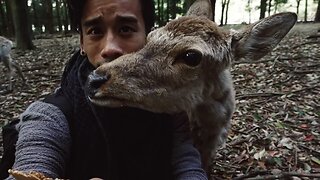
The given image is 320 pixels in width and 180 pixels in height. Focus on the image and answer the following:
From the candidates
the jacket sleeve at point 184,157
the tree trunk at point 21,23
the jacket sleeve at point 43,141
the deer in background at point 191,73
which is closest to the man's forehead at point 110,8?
the deer in background at point 191,73

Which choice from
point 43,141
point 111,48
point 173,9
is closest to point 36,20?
point 173,9

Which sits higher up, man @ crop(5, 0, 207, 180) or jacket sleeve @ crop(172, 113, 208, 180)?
man @ crop(5, 0, 207, 180)

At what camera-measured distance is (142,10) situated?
2.54 m

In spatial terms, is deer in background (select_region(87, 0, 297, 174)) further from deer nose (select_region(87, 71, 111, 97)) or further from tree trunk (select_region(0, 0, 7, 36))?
tree trunk (select_region(0, 0, 7, 36))

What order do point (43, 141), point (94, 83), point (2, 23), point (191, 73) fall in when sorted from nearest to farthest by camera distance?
point (43, 141)
point (94, 83)
point (191, 73)
point (2, 23)

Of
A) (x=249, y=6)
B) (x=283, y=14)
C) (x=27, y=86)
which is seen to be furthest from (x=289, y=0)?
(x=283, y=14)

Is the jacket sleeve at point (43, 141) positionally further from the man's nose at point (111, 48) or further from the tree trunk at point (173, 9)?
the tree trunk at point (173, 9)

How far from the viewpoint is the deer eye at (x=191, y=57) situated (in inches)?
100

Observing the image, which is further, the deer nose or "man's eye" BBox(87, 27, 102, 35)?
"man's eye" BBox(87, 27, 102, 35)

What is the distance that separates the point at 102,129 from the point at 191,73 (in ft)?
2.64

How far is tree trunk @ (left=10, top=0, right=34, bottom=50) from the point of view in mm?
13383

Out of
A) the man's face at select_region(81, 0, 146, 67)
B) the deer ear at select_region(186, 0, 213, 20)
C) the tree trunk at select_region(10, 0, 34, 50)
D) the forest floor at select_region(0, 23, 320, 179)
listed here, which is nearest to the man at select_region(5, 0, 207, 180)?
the man's face at select_region(81, 0, 146, 67)

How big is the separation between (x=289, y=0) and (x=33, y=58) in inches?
948

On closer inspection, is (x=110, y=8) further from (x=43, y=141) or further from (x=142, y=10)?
(x=43, y=141)
